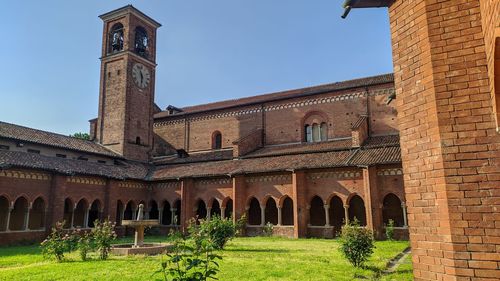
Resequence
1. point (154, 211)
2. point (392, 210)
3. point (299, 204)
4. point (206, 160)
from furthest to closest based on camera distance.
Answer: point (154, 211), point (206, 160), point (299, 204), point (392, 210)

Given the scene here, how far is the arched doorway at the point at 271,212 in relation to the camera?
2788cm

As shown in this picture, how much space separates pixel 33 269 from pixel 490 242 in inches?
494

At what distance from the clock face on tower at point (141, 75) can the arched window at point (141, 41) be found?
4.34 feet

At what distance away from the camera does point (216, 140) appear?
34750 mm

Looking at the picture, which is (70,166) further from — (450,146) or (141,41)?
(450,146)

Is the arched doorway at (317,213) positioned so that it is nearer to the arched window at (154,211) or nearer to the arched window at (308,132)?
the arched window at (308,132)

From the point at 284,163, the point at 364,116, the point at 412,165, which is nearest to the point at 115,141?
the point at 284,163

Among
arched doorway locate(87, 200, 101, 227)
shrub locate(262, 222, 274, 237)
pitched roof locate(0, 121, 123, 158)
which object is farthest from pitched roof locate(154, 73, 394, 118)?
arched doorway locate(87, 200, 101, 227)

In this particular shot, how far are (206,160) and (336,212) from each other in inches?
448

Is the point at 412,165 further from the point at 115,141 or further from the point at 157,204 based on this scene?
the point at 115,141

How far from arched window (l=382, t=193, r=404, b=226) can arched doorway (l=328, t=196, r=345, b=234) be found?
2950 mm

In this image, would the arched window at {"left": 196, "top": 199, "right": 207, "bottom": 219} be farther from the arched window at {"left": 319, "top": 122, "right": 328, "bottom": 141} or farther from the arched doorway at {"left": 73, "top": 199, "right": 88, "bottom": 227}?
the arched window at {"left": 319, "top": 122, "right": 328, "bottom": 141}

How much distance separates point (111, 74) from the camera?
34.0m

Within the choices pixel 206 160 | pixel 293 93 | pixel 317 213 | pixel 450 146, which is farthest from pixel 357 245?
pixel 293 93
